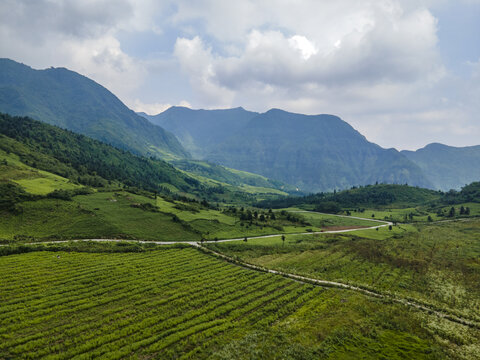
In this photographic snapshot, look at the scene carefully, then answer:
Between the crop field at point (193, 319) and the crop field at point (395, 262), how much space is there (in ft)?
55.6

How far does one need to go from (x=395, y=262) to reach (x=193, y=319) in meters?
85.2

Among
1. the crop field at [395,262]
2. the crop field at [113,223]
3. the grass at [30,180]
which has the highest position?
the grass at [30,180]

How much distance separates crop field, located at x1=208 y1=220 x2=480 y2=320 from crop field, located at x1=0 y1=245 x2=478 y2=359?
16939mm

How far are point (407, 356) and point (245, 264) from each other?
162ft

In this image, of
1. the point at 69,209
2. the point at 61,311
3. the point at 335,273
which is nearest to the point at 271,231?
the point at 335,273

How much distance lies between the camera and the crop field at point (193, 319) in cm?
3812

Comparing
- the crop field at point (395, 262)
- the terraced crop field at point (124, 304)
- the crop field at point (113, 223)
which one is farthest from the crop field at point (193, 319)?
the crop field at point (113, 223)

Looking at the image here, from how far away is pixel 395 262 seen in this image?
96.4m

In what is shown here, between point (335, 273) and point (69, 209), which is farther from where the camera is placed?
point (69, 209)

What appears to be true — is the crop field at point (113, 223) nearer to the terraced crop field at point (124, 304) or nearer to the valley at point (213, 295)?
the valley at point (213, 295)

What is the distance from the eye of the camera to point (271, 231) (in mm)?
153000

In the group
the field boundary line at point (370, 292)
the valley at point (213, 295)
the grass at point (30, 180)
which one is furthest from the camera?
the grass at point (30, 180)

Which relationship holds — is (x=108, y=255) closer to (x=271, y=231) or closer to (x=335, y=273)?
(x=335, y=273)

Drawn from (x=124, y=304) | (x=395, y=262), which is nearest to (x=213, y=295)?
(x=124, y=304)
